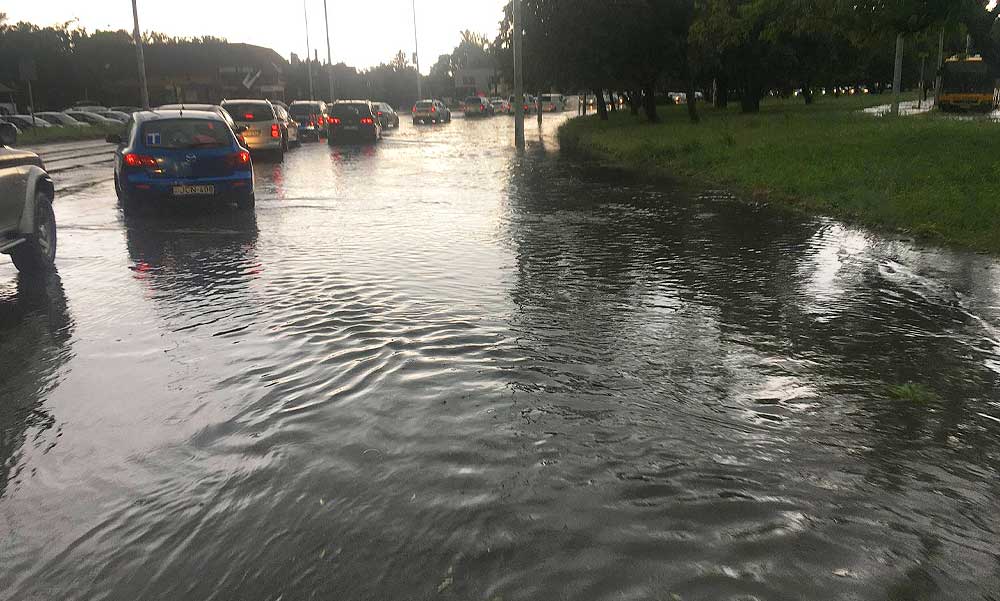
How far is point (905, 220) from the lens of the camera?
11617 millimetres

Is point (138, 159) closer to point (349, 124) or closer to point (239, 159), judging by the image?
point (239, 159)

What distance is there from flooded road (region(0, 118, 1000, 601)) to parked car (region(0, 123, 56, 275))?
350mm

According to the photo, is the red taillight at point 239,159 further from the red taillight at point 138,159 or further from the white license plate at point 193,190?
the red taillight at point 138,159

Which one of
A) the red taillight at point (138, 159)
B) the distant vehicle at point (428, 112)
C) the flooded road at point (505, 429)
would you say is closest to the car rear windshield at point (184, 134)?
the red taillight at point (138, 159)

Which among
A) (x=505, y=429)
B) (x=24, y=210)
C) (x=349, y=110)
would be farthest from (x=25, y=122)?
(x=505, y=429)

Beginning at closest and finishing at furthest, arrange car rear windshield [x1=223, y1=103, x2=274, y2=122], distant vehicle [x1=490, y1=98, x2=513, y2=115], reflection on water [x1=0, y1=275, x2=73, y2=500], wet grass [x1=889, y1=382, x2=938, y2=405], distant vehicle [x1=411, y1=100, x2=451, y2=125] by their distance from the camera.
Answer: reflection on water [x1=0, y1=275, x2=73, y2=500], wet grass [x1=889, y1=382, x2=938, y2=405], car rear windshield [x1=223, y1=103, x2=274, y2=122], distant vehicle [x1=411, y1=100, x2=451, y2=125], distant vehicle [x1=490, y1=98, x2=513, y2=115]

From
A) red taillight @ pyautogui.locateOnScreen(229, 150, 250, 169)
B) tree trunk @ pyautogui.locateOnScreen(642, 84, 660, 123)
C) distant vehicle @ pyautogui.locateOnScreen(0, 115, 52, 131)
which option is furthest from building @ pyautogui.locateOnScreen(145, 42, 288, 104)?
red taillight @ pyautogui.locateOnScreen(229, 150, 250, 169)

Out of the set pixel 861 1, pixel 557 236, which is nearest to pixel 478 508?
pixel 557 236

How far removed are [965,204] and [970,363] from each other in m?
7.32

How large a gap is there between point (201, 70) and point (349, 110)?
190 feet

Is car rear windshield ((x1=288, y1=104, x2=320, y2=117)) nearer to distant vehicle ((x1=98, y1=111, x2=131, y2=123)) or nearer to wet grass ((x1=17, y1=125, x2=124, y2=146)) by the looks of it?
wet grass ((x1=17, y1=125, x2=124, y2=146))

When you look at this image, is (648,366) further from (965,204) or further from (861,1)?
(861,1)

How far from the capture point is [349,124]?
36.3m

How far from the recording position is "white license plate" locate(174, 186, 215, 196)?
13.3 m
